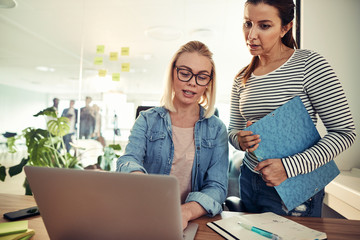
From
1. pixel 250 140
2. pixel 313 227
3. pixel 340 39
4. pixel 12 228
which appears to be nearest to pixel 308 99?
pixel 250 140

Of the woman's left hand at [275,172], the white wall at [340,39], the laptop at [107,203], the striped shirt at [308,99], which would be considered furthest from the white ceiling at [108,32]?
the laptop at [107,203]

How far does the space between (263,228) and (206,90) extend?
2.20ft

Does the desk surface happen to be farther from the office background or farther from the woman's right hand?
the office background

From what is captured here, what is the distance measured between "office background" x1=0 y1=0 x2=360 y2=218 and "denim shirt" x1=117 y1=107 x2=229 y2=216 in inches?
44.0

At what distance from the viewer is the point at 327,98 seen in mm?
759

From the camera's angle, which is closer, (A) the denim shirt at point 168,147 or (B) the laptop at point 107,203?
(B) the laptop at point 107,203

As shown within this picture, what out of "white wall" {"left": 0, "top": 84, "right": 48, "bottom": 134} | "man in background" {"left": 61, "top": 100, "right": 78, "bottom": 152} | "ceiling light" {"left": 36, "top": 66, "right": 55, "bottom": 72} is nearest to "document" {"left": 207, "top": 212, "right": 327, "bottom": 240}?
"man in background" {"left": 61, "top": 100, "right": 78, "bottom": 152}

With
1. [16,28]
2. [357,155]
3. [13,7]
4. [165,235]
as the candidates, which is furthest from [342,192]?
[16,28]

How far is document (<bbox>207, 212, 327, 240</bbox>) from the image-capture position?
0.59m

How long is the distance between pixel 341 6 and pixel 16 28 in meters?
4.32

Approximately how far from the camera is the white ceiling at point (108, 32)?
9.41 ft

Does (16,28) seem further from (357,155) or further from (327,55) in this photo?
(357,155)

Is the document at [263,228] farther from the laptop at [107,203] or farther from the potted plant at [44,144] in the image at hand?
the potted plant at [44,144]

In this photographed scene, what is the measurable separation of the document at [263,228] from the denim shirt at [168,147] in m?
0.22
